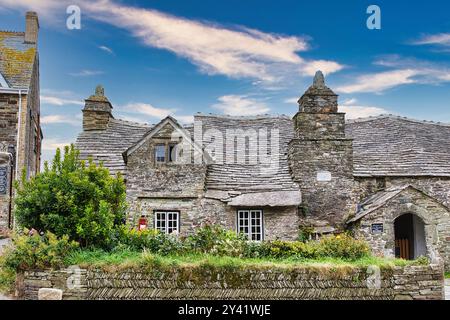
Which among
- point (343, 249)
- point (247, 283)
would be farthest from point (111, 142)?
point (343, 249)

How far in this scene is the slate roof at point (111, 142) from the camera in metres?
22.4

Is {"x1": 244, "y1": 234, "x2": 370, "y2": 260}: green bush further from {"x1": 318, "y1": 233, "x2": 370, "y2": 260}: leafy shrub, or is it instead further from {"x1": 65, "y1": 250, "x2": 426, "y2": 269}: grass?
{"x1": 65, "y1": 250, "x2": 426, "y2": 269}: grass

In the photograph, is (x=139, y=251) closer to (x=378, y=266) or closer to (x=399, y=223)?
(x=378, y=266)

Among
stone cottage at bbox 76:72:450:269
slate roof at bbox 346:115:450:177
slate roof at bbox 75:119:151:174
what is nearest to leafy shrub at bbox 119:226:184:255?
stone cottage at bbox 76:72:450:269

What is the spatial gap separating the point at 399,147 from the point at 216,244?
43.3ft

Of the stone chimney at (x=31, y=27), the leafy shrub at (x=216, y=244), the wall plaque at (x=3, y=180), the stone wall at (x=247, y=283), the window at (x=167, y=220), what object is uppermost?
the stone chimney at (x=31, y=27)

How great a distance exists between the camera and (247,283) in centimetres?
1303

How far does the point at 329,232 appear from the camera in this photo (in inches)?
802

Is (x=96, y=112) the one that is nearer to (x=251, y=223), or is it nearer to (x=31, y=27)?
(x=31, y=27)

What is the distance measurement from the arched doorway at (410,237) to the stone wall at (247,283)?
765 centimetres

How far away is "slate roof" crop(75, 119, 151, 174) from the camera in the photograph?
22422 mm

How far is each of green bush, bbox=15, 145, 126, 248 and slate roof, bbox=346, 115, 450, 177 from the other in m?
12.3

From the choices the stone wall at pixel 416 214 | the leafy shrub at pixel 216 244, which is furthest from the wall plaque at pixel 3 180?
the stone wall at pixel 416 214

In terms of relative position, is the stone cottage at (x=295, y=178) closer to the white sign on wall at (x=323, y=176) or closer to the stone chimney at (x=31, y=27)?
the white sign on wall at (x=323, y=176)
